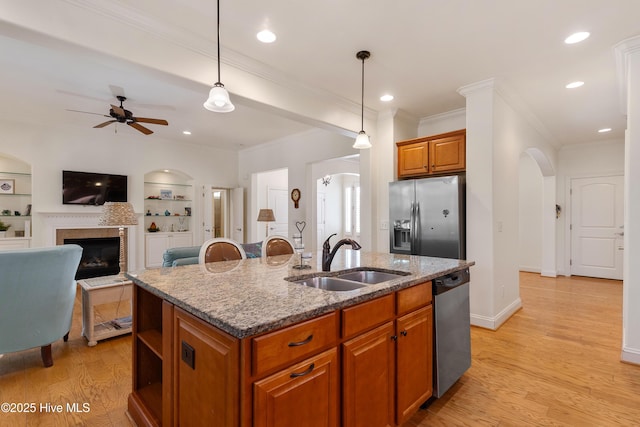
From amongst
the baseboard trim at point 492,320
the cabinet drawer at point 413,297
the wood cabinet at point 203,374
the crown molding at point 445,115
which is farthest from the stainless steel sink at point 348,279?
the crown molding at point 445,115

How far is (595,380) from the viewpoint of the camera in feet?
8.01

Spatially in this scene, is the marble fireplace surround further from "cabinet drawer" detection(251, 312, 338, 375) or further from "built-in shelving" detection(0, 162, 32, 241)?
"cabinet drawer" detection(251, 312, 338, 375)

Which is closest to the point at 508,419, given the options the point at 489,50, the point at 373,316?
the point at 373,316

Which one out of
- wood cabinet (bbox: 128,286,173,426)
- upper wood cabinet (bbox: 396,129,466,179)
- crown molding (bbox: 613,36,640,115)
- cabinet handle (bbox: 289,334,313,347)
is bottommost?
wood cabinet (bbox: 128,286,173,426)

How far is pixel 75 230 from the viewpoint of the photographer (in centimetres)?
580

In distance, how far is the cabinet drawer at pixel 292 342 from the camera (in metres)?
1.11

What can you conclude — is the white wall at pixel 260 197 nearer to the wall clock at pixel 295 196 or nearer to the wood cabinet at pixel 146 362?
the wall clock at pixel 295 196

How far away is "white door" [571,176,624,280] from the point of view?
19.8 ft

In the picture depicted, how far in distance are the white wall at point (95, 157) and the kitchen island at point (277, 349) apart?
5033 mm

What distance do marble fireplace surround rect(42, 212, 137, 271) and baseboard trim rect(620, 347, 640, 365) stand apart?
679 cm

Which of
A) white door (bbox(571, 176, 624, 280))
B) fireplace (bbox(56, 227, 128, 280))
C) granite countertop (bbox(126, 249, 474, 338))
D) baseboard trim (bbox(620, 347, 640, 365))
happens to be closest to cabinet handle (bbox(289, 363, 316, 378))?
granite countertop (bbox(126, 249, 474, 338))

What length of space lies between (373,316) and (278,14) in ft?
7.36

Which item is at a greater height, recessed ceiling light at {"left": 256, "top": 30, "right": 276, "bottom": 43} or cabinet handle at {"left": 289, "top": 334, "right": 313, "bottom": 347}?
recessed ceiling light at {"left": 256, "top": 30, "right": 276, "bottom": 43}

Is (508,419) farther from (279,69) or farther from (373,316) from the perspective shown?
(279,69)
